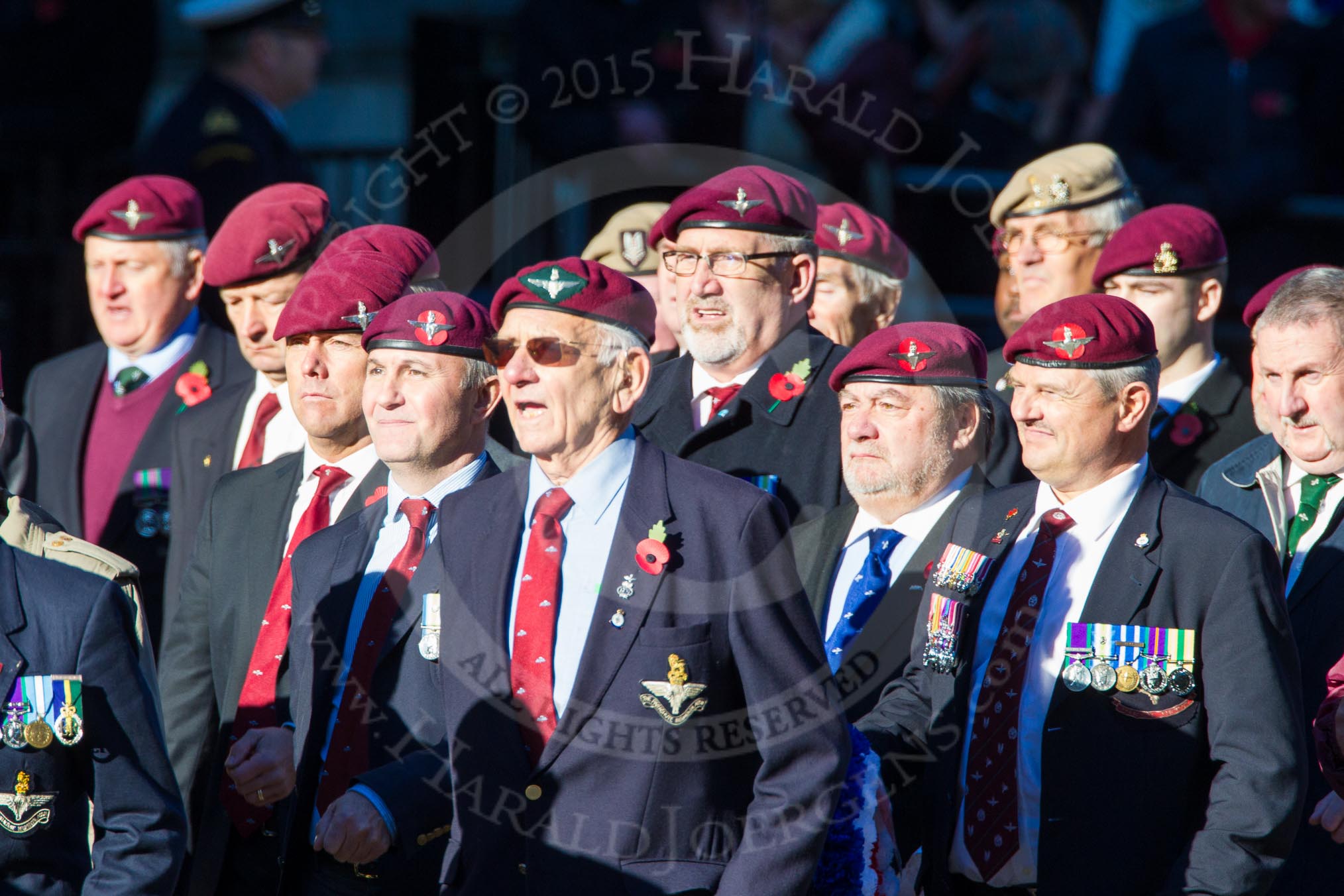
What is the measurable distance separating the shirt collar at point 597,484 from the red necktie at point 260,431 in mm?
1816

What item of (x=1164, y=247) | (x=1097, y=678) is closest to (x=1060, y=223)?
(x=1164, y=247)

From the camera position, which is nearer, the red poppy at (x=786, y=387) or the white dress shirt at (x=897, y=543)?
the white dress shirt at (x=897, y=543)

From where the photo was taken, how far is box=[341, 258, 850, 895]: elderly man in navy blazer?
337 centimetres

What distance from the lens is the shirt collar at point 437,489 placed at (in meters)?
4.19

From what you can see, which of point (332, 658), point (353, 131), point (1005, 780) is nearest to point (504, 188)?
point (353, 131)

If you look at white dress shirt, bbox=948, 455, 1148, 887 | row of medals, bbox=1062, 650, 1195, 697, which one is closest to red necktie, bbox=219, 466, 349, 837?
white dress shirt, bbox=948, 455, 1148, 887

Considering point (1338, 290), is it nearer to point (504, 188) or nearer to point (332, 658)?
point (332, 658)

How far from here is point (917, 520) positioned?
4.41m

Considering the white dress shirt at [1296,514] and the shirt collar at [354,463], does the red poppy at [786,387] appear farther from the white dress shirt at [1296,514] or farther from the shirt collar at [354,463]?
the white dress shirt at [1296,514]

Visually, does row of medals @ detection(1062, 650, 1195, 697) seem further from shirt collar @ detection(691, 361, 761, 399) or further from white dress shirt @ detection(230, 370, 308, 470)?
white dress shirt @ detection(230, 370, 308, 470)

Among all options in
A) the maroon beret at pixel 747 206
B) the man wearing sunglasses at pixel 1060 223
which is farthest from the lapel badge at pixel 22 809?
the man wearing sunglasses at pixel 1060 223

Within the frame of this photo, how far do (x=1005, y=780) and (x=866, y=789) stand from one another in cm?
41

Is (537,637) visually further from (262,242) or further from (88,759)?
(262,242)

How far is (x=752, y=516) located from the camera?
3475 millimetres
